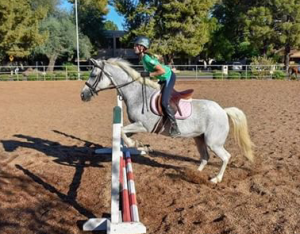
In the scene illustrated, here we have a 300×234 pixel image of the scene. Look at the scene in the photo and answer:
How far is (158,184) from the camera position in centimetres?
604

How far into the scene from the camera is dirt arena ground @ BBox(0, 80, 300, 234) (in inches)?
177

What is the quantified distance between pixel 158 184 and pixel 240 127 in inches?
71.0

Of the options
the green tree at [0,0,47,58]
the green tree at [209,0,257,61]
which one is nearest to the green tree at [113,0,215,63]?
the green tree at [209,0,257,61]

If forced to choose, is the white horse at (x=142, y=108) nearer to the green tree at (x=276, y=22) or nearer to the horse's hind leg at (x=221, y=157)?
the horse's hind leg at (x=221, y=157)

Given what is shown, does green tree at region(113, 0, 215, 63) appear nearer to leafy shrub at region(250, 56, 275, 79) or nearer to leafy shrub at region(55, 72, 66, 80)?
leafy shrub at region(250, 56, 275, 79)

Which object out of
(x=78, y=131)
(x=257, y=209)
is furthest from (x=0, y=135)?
(x=257, y=209)

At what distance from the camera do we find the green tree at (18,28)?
39438mm

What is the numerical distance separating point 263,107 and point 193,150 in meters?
7.63

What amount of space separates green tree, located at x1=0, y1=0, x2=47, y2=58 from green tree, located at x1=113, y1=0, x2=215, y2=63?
1161cm

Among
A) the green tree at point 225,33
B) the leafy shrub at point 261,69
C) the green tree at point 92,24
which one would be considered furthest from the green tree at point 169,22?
the leafy shrub at point 261,69

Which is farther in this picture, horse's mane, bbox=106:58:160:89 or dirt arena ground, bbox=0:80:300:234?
horse's mane, bbox=106:58:160:89

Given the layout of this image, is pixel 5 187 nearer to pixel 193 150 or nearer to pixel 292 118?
pixel 193 150

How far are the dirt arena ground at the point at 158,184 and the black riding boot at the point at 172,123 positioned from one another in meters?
0.82

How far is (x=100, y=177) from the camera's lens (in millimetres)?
6504
